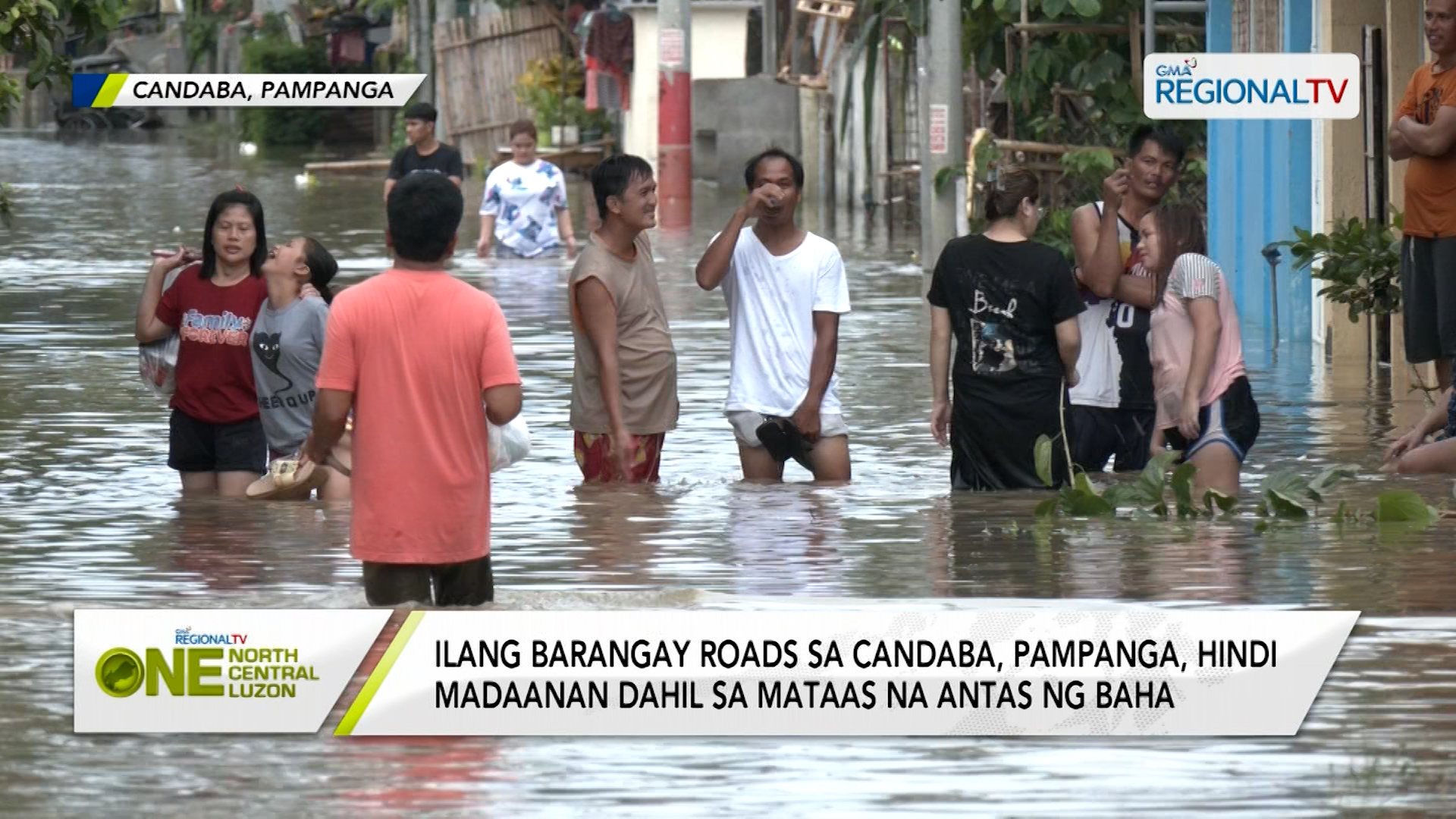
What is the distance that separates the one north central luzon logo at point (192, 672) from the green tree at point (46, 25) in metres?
7.86

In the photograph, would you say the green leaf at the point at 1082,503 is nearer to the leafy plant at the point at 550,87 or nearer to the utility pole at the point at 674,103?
the utility pole at the point at 674,103

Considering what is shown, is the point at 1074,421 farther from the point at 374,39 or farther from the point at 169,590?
the point at 374,39

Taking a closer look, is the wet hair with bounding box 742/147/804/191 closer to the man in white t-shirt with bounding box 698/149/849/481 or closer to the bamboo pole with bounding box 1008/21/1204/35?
the man in white t-shirt with bounding box 698/149/849/481

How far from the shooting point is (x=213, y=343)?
1005 cm

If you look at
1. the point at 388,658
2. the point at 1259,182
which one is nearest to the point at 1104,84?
the point at 1259,182

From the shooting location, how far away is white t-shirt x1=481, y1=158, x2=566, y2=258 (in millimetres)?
23062

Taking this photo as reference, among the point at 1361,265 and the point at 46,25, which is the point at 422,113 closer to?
the point at 46,25

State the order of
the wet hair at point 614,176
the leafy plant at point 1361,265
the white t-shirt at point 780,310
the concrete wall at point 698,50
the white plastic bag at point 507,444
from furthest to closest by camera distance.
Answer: the concrete wall at point 698,50 → the leafy plant at point 1361,265 → the white t-shirt at point 780,310 → the wet hair at point 614,176 → the white plastic bag at point 507,444

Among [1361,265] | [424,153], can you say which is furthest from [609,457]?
[424,153]

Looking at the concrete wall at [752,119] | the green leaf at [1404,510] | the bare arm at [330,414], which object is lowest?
the green leaf at [1404,510]

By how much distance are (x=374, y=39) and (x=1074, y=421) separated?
163 feet

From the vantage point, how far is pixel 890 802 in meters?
5.88

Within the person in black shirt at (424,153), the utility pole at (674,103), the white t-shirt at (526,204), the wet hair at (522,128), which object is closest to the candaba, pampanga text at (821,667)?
the person in black shirt at (424,153)

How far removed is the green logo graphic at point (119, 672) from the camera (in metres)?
6.51
